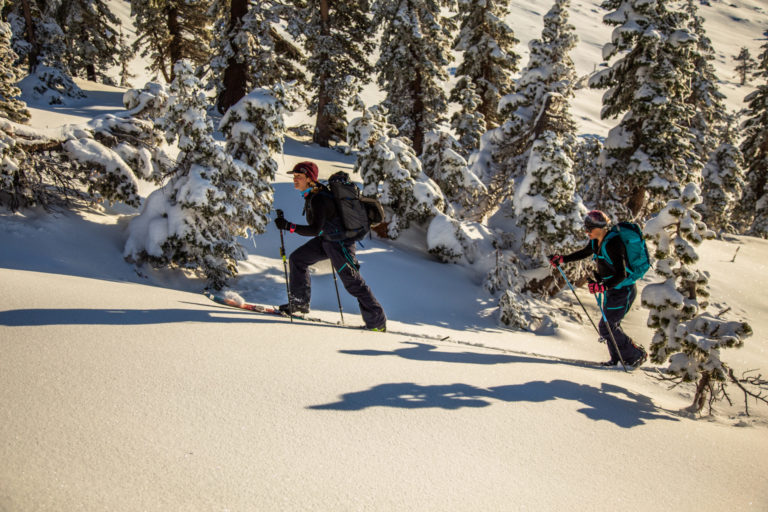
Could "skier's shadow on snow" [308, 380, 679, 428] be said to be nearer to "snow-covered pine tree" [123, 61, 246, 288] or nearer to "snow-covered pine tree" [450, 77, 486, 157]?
"snow-covered pine tree" [123, 61, 246, 288]

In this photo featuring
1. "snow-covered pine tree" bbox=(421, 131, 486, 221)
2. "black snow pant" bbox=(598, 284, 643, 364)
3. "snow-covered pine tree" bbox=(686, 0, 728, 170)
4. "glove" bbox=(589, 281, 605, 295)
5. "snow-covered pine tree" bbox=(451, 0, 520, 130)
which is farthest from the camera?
"snow-covered pine tree" bbox=(686, 0, 728, 170)

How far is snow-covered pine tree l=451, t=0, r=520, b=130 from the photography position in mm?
20500

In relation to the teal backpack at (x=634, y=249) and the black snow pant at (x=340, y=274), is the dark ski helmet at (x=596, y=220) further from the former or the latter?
the black snow pant at (x=340, y=274)

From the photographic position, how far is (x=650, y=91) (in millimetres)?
14102

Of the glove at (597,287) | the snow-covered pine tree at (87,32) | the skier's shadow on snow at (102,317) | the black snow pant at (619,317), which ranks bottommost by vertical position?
the skier's shadow on snow at (102,317)

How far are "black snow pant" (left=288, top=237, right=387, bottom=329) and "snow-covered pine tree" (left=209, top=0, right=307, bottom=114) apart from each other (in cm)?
1304

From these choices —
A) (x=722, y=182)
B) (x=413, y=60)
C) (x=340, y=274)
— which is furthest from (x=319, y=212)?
(x=722, y=182)

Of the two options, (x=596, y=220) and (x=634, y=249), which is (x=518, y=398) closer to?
(x=634, y=249)

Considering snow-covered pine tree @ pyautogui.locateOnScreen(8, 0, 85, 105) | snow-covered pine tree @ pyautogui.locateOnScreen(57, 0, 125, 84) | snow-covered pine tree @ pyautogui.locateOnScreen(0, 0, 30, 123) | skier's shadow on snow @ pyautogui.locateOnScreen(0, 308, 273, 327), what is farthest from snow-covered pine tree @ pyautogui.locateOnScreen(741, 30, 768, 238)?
snow-covered pine tree @ pyautogui.locateOnScreen(57, 0, 125, 84)

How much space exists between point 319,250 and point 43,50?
2102 centimetres

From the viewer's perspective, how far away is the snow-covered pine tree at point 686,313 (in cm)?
491

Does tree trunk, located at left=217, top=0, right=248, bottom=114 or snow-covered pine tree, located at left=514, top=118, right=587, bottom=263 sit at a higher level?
tree trunk, located at left=217, top=0, right=248, bottom=114

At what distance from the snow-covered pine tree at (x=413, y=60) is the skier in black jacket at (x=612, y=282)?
13.8 meters

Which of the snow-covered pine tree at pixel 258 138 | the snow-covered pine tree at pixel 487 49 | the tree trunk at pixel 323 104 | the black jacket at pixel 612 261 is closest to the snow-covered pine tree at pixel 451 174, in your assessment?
the snow-covered pine tree at pixel 487 49
